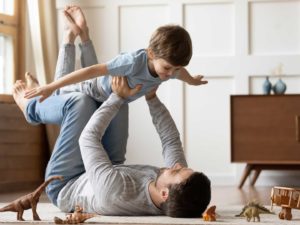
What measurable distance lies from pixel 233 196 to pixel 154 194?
1.66 m

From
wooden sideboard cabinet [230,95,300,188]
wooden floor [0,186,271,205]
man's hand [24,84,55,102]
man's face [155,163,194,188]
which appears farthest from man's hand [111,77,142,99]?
wooden sideboard cabinet [230,95,300,188]

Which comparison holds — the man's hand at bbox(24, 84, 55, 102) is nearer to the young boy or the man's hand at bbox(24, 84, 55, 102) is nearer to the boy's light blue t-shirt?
the young boy

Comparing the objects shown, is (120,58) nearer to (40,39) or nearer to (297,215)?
(297,215)

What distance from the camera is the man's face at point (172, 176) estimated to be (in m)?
2.16

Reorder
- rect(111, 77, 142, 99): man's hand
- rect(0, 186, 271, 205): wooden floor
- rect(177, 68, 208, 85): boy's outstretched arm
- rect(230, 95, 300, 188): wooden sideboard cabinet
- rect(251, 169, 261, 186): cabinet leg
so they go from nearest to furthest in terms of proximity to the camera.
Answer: rect(111, 77, 142, 99): man's hand, rect(177, 68, 208, 85): boy's outstretched arm, rect(0, 186, 271, 205): wooden floor, rect(230, 95, 300, 188): wooden sideboard cabinet, rect(251, 169, 261, 186): cabinet leg

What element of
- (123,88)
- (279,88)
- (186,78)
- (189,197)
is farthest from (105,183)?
(279,88)

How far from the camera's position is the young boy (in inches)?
92.4

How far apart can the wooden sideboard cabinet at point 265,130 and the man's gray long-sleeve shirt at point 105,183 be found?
7.01ft

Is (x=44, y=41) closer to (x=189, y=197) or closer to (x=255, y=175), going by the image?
(x=255, y=175)

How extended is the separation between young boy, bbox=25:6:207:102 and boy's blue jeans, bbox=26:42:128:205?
0.28 ft

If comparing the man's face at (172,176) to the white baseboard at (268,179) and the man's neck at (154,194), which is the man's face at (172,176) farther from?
the white baseboard at (268,179)

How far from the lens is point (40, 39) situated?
195 inches

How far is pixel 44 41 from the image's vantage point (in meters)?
4.97

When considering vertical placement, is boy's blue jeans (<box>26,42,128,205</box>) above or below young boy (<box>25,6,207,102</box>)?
below
